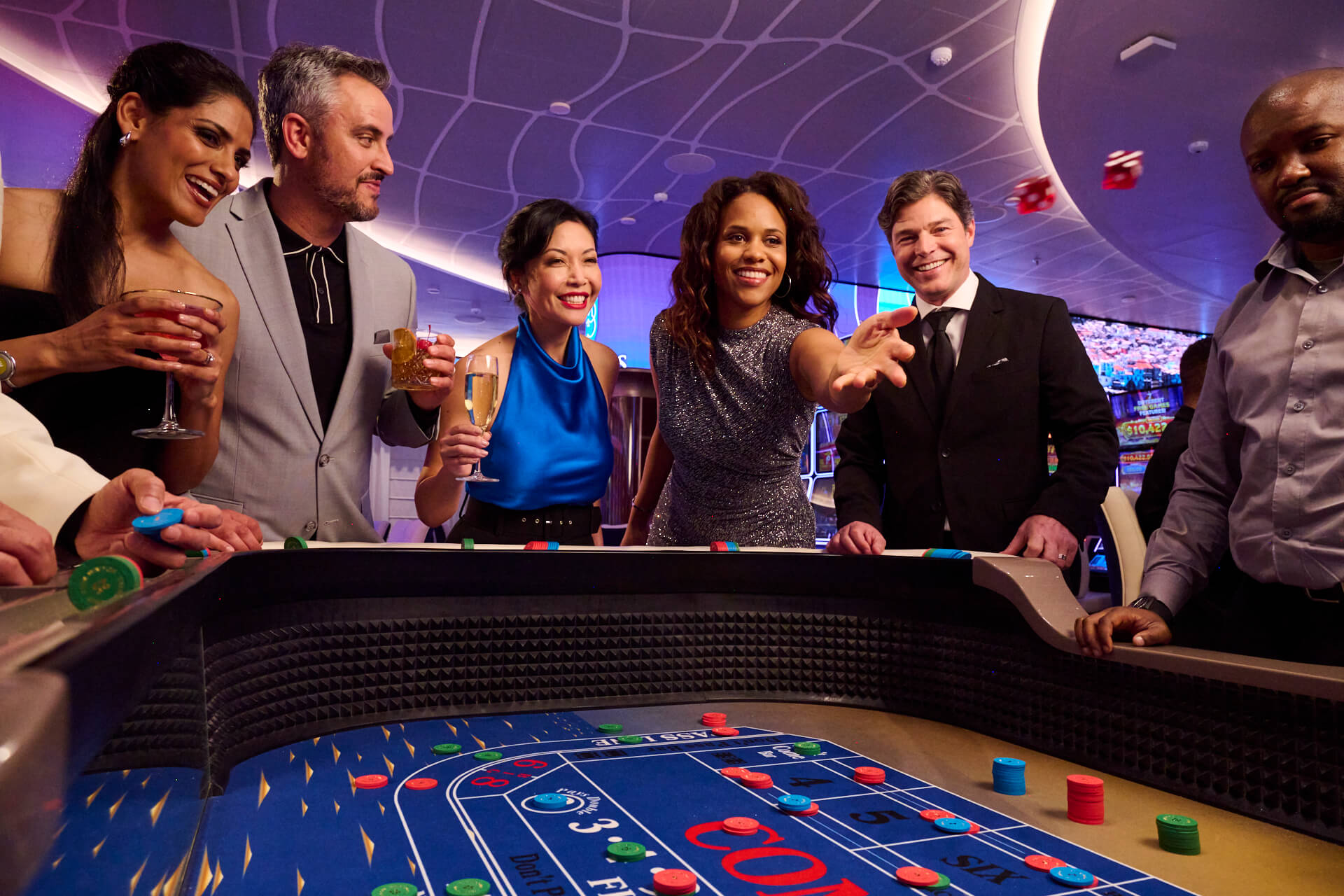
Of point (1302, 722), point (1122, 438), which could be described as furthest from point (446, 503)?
point (1122, 438)

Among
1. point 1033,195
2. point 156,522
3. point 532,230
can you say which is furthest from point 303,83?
point 1033,195

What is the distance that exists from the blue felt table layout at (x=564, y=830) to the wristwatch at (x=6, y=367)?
2.48 ft

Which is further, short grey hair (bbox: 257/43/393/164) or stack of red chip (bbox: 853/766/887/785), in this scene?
short grey hair (bbox: 257/43/393/164)

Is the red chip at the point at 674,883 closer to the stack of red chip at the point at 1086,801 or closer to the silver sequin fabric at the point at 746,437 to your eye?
the stack of red chip at the point at 1086,801

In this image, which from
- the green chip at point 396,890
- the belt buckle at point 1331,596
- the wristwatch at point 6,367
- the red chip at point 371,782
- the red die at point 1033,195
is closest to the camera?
the green chip at point 396,890

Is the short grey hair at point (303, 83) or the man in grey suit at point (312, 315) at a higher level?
the short grey hair at point (303, 83)

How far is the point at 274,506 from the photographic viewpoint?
1954 mm

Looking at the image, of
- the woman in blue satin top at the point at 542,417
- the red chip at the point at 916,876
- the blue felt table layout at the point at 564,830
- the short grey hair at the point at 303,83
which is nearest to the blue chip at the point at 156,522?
the blue felt table layout at the point at 564,830

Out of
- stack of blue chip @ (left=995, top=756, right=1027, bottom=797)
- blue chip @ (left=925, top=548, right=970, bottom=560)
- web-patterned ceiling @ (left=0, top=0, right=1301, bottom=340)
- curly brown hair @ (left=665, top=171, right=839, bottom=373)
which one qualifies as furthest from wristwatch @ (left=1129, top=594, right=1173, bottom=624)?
web-patterned ceiling @ (left=0, top=0, right=1301, bottom=340)

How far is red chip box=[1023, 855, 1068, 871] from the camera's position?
869 mm

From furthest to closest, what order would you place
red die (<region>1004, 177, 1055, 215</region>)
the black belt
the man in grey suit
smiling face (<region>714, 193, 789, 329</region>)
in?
red die (<region>1004, 177, 1055, 215</region>) → the black belt → smiling face (<region>714, 193, 789, 329</region>) → the man in grey suit

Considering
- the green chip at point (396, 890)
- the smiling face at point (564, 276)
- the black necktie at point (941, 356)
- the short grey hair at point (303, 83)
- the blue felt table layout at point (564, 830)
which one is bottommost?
the blue felt table layout at point (564, 830)

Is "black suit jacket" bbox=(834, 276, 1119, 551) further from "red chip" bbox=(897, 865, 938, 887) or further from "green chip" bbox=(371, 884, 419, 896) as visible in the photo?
"green chip" bbox=(371, 884, 419, 896)

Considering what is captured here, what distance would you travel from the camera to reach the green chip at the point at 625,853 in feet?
2.86
